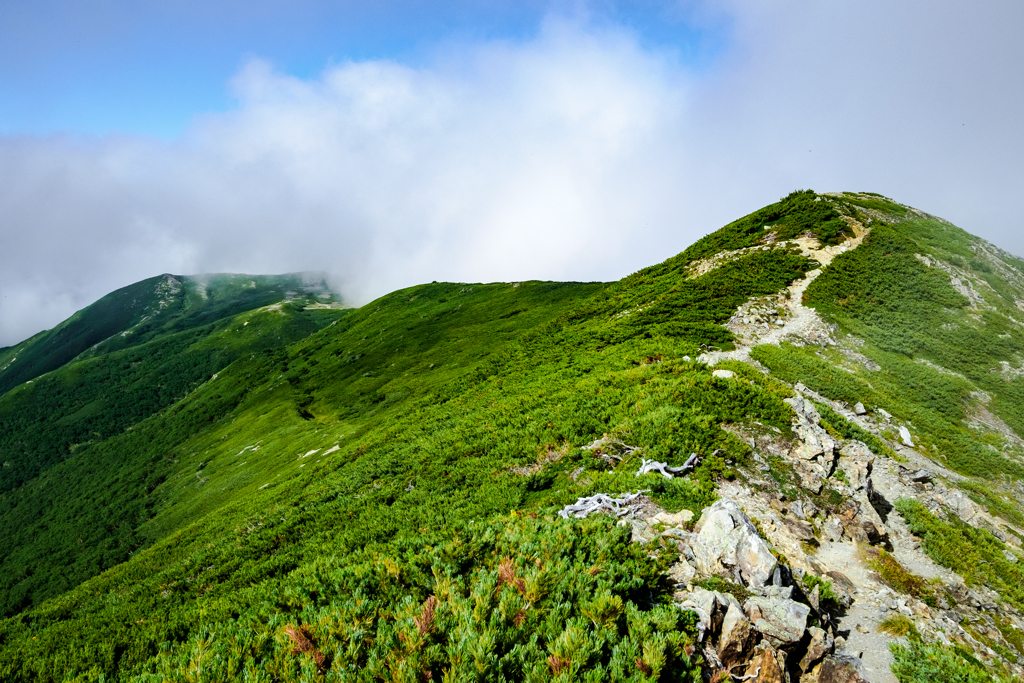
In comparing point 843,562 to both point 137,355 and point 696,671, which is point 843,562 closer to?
point 696,671

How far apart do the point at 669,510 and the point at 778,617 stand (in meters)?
3.60

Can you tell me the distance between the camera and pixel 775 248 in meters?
43.2

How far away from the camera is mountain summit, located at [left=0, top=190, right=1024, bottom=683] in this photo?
7977 millimetres

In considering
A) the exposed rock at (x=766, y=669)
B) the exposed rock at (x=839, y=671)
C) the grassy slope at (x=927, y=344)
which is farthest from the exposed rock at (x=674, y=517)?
the grassy slope at (x=927, y=344)

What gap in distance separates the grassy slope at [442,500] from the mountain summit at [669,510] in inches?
4.6

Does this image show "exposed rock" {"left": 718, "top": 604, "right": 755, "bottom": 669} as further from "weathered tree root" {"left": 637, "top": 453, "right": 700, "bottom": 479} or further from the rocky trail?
"weathered tree root" {"left": 637, "top": 453, "right": 700, "bottom": 479}

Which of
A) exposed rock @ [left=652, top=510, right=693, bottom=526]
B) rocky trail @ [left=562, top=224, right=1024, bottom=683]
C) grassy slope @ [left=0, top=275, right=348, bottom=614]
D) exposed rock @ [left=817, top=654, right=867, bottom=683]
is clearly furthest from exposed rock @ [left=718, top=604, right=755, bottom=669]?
grassy slope @ [left=0, top=275, right=348, bottom=614]

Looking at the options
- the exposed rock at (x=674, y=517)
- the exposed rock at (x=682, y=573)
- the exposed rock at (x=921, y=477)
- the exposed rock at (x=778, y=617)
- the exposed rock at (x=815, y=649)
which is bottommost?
the exposed rock at (x=921, y=477)

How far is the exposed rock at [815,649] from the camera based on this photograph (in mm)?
8586

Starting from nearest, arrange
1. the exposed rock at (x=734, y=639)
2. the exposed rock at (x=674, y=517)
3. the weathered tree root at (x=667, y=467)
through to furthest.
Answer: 1. the exposed rock at (x=734, y=639)
2. the exposed rock at (x=674, y=517)
3. the weathered tree root at (x=667, y=467)

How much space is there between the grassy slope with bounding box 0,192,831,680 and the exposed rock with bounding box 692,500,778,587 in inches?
56.6

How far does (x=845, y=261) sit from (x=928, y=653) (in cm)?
4054

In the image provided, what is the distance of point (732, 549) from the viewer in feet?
32.8

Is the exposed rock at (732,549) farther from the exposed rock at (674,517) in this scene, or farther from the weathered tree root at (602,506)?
the weathered tree root at (602,506)
